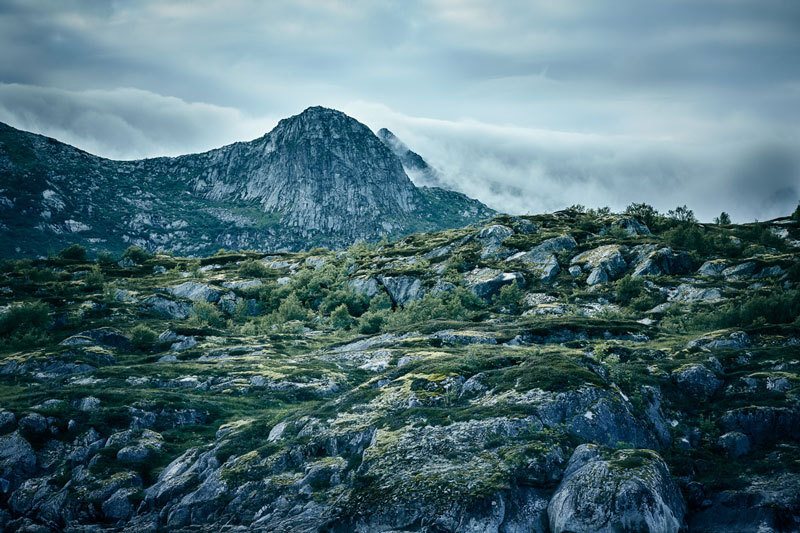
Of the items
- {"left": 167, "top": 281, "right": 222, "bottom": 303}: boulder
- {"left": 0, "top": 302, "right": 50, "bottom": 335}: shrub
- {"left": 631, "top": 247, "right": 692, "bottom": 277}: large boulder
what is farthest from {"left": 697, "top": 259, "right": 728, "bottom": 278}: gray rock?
{"left": 0, "top": 302, "right": 50, "bottom": 335}: shrub

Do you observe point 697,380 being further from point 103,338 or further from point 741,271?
point 103,338

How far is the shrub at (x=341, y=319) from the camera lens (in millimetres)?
107812

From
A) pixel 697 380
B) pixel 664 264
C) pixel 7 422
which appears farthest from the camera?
pixel 664 264

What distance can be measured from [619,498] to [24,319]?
10494 centimetres

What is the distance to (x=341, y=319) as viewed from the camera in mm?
109125

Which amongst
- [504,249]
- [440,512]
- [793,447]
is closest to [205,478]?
[440,512]

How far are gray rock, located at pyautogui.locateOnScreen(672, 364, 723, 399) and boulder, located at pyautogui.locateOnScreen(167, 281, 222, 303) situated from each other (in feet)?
410

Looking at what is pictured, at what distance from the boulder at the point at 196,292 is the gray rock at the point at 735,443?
130 metres

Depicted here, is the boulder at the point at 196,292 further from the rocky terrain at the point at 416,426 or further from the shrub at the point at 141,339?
the shrub at the point at 141,339

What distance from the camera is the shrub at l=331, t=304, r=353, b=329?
108m

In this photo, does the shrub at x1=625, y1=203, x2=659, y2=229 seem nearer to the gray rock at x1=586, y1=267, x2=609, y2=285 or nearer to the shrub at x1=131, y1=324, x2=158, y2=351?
the gray rock at x1=586, y1=267, x2=609, y2=285

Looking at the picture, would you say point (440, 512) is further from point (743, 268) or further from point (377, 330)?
point (743, 268)

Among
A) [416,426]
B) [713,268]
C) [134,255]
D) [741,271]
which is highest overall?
[134,255]

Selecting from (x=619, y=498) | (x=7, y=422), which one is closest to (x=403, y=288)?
(x=7, y=422)
